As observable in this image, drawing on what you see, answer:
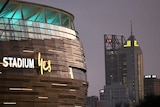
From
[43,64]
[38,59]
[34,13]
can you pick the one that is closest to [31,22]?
[34,13]

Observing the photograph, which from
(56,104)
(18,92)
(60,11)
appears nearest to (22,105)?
(18,92)

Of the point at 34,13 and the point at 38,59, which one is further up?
the point at 34,13

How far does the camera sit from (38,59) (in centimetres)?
11575

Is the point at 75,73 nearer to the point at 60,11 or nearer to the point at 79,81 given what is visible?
the point at 79,81

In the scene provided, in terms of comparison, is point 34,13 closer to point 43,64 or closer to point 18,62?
point 43,64

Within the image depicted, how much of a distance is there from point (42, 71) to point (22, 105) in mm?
9539

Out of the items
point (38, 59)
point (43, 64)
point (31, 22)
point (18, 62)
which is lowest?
point (43, 64)

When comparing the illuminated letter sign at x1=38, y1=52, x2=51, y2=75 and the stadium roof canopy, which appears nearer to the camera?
the illuminated letter sign at x1=38, y1=52, x2=51, y2=75

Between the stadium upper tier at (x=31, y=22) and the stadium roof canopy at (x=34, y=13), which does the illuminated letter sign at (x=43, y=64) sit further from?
the stadium roof canopy at (x=34, y=13)

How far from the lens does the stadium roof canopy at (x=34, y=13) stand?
116 meters

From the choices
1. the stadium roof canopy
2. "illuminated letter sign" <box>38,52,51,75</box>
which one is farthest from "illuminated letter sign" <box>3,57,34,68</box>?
the stadium roof canopy

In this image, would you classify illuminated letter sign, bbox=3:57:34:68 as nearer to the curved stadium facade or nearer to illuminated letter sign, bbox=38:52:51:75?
the curved stadium facade

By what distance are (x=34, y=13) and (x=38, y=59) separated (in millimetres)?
12728

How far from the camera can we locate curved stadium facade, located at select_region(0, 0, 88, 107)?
111 metres
